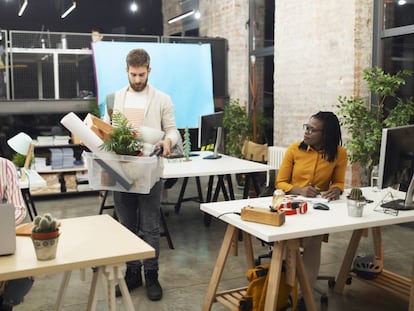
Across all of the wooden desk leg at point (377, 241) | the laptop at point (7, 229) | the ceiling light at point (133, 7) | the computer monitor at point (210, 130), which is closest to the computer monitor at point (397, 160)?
the wooden desk leg at point (377, 241)

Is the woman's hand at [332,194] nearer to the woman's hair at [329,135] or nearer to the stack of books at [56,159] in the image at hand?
the woman's hair at [329,135]

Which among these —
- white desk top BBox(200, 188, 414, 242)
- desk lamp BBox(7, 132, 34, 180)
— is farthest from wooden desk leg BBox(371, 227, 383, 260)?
desk lamp BBox(7, 132, 34, 180)

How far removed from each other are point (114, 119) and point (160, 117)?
21.6 inches

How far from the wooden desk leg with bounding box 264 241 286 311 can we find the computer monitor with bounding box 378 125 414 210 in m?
0.77

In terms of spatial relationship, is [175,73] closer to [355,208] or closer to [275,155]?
[275,155]

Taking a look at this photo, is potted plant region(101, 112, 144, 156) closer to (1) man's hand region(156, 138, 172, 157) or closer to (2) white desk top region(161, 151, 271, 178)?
(1) man's hand region(156, 138, 172, 157)

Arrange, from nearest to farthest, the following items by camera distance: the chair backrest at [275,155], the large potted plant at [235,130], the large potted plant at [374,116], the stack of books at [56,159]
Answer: the large potted plant at [374,116], the chair backrest at [275,155], the stack of books at [56,159], the large potted plant at [235,130]

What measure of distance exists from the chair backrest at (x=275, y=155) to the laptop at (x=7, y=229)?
4.66 m

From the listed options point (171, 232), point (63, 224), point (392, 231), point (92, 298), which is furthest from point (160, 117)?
point (392, 231)

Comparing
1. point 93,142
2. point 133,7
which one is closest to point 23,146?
point 93,142

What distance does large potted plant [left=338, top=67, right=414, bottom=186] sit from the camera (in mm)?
4422

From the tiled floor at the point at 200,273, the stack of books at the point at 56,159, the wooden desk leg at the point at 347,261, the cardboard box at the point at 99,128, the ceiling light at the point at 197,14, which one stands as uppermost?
the ceiling light at the point at 197,14

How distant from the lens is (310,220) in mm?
2520

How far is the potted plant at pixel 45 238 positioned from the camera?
5.85 feet
